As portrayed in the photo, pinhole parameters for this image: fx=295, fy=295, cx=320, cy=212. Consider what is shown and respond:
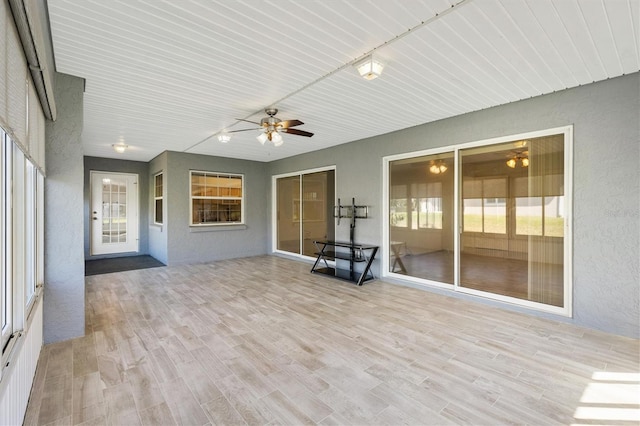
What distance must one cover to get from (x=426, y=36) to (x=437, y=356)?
8.68ft

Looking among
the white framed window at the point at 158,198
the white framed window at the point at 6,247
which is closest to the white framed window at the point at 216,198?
the white framed window at the point at 158,198

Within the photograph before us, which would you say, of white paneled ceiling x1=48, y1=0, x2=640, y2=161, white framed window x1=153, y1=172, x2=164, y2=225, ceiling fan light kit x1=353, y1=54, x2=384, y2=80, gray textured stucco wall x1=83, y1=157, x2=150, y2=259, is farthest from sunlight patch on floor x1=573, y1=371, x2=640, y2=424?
gray textured stucco wall x1=83, y1=157, x2=150, y2=259

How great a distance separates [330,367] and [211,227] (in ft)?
18.2

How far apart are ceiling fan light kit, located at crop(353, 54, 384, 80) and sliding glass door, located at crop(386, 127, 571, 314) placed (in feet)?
7.16

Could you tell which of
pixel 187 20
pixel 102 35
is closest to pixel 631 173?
pixel 187 20

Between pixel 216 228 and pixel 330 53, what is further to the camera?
pixel 216 228

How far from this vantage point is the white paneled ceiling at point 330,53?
2000 mm

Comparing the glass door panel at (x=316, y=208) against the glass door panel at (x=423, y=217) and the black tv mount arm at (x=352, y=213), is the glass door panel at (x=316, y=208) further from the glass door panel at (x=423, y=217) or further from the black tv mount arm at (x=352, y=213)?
the glass door panel at (x=423, y=217)

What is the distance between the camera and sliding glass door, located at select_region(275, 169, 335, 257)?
6.45m

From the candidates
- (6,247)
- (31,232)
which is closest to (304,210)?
(31,232)

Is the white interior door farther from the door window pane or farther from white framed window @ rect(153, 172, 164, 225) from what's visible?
the door window pane

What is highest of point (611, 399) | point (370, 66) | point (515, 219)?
point (370, 66)

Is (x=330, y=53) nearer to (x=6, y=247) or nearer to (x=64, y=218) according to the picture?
(x=6, y=247)

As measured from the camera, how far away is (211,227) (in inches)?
282
